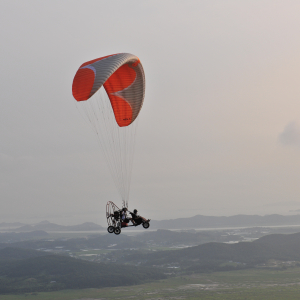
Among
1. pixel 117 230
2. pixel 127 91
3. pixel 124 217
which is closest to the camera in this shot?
pixel 117 230

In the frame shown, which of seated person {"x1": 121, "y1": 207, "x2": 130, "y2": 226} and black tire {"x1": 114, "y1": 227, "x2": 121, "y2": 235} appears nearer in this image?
black tire {"x1": 114, "y1": 227, "x2": 121, "y2": 235}

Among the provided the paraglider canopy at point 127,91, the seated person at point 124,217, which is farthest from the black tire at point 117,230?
the paraglider canopy at point 127,91

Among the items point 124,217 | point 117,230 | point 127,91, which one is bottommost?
point 117,230

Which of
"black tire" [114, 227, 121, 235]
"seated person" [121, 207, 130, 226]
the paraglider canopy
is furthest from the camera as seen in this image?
the paraglider canopy

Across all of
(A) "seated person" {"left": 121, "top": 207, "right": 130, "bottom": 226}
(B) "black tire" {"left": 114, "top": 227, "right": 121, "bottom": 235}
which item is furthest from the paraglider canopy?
(B) "black tire" {"left": 114, "top": 227, "right": 121, "bottom": 235}

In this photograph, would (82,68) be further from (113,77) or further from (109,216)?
(109,216)

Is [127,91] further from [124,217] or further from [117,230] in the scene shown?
[117,230]

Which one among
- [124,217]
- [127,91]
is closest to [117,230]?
[124,217]

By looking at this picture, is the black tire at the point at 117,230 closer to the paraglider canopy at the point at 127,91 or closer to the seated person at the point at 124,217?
the seated person at the point at 124,217

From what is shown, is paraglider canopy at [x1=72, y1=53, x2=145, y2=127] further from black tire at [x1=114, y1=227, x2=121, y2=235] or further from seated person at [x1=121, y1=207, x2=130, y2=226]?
black tire at [x1=114, y1=227, x2=121, y2=235]

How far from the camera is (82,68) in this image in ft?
133

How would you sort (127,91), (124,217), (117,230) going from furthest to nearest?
(127,91) → (124,217) → (117,230)

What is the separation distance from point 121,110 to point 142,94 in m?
3.32

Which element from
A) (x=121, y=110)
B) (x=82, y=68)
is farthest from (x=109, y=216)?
(x=82, y=68)
